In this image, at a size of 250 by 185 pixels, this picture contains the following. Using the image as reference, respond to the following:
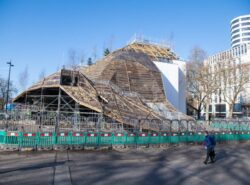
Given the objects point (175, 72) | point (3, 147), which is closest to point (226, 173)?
point (3, 147)

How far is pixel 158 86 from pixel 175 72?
9.27 m

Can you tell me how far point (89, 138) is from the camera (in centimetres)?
1372

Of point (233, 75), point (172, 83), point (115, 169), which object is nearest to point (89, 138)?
point (115, 169)

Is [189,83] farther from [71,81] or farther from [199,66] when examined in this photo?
[71,81]

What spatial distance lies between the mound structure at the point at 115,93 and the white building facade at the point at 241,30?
8436 centimetres

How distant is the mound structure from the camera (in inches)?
728

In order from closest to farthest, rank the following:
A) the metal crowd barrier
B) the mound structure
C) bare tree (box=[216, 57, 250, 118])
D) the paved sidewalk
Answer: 1. the paved sidewalk
2. the metal crowd barrier
3. the mound structure
4. bare tree (box=[216, 57, 250, 118])

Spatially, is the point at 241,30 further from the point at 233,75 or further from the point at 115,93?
the point at 115,93

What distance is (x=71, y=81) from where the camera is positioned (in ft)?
76.8

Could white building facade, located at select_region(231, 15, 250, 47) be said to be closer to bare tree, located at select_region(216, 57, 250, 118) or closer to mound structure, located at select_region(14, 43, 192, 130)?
bare tree, located at select_region(216, 57, 250, 118)

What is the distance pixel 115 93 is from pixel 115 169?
14.4 metres

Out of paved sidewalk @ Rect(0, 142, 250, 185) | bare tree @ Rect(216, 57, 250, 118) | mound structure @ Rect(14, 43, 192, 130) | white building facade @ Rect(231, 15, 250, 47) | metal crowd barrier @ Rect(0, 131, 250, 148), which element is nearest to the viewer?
paved sidewalk @ Rect(0, 142, 250, 185)

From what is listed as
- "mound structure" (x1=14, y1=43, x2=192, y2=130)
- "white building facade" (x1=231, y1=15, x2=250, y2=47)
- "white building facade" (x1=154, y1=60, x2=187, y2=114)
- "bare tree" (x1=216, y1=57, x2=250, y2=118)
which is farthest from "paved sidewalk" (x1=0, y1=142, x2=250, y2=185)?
"white building facade" (x1=231, y1=15, x2=250, y2=47)

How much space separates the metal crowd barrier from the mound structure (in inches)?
48.6
